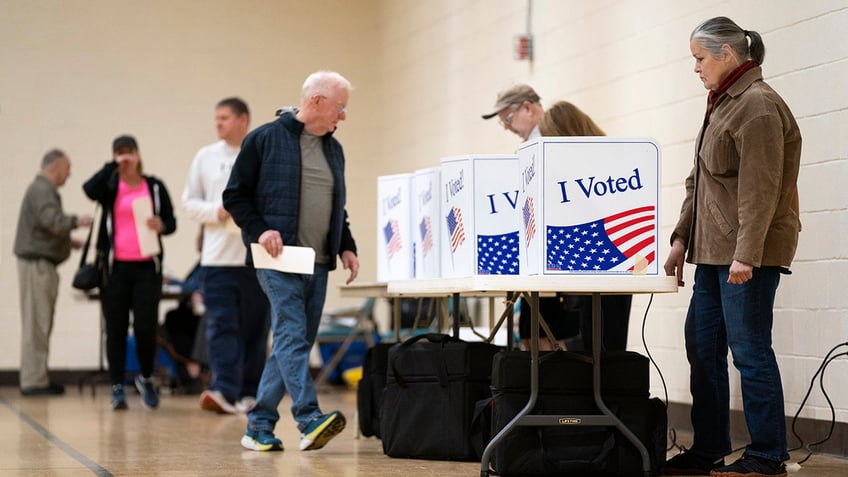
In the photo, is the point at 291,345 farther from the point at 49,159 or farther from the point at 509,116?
the point at 49,159

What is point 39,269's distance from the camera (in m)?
8.42

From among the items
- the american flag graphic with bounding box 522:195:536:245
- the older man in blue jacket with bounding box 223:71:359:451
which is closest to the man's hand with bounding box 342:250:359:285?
the older man in blue jacket with bounding box 223:71:359:451

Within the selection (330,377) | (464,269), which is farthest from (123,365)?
(464,269)

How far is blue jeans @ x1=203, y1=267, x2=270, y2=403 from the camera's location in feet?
21.1

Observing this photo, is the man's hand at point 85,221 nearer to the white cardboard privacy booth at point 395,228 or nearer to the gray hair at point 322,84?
the white cardboard privacy booth at point 395,228

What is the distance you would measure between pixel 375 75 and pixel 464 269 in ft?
21.1

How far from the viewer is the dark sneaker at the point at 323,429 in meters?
4.27

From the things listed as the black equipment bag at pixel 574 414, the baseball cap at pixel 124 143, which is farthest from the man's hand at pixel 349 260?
the baseball cap at pixel 124 143

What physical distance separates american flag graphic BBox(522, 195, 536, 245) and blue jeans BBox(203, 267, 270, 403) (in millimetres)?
3239

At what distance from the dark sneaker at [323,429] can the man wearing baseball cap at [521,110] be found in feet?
4.30

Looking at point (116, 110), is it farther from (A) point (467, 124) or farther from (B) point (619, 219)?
(B) point (619, 219)

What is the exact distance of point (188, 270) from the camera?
9.69 m

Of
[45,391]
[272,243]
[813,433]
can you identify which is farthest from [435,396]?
[45,391]

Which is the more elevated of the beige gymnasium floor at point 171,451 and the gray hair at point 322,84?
the gray hair at point 322,84
